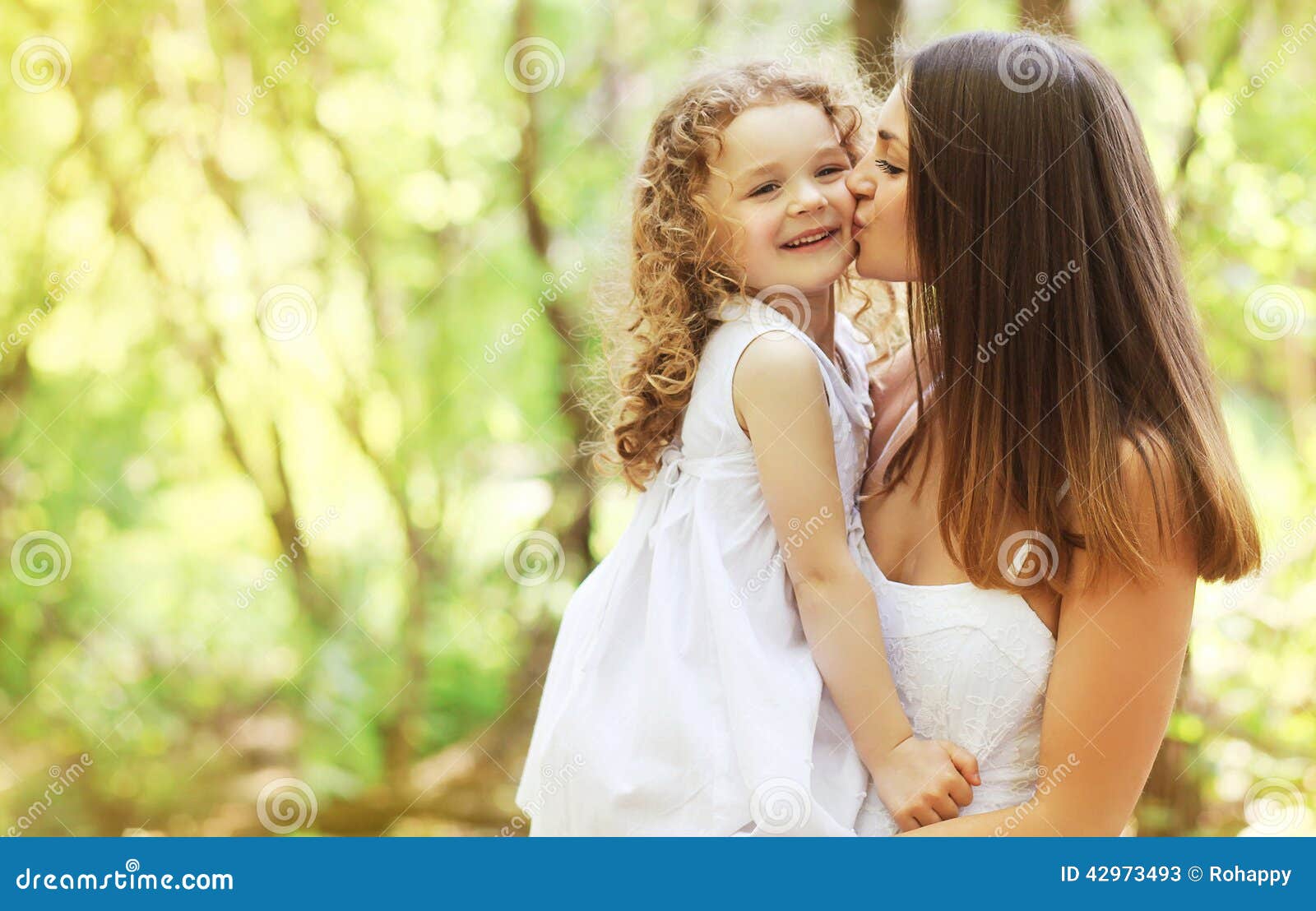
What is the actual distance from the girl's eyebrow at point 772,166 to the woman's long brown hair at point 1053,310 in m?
0.18

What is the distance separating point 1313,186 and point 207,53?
11.6 ft

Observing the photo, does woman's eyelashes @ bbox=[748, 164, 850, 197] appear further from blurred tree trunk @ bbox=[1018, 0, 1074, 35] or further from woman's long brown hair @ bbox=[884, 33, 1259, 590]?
blurred tree trunk @ bbox=[1018, 0, 1074, 35]

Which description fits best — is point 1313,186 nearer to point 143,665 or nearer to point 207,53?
point 207,53

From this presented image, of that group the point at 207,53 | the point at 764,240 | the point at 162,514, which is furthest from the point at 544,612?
the point at 764,240
